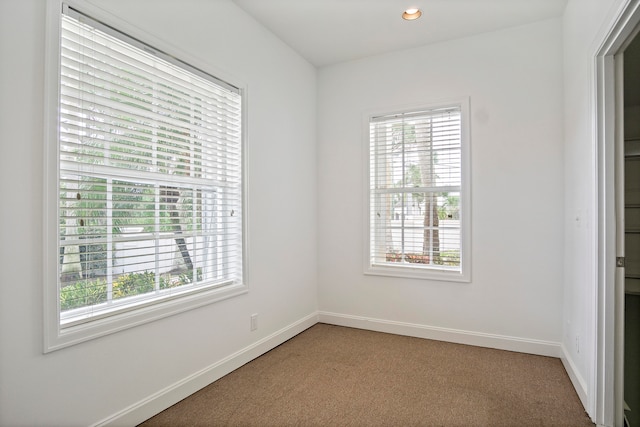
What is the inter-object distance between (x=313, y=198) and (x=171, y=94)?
6.21 ft

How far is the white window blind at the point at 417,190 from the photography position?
3.30 meters

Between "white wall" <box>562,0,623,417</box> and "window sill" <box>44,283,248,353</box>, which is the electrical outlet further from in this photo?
"white wall" <box>562,0,623,417</box>

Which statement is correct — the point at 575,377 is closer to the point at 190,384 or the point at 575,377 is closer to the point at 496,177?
Result: the point at 496,177

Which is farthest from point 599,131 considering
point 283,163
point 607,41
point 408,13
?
point 283,163

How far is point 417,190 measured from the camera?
11.3 ft

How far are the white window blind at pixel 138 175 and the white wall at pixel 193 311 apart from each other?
5.5 inches

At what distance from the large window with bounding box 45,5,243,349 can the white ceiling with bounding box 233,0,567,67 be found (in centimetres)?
78

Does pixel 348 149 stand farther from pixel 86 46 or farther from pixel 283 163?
pixel 86 46

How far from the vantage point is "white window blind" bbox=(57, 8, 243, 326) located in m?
1.74

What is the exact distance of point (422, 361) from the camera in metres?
2.83

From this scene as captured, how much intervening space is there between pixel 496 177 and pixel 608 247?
1278mm

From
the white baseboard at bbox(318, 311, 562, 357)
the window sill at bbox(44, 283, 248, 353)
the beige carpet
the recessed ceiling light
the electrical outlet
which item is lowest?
the beige carpet

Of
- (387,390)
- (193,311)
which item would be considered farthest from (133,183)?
(387,390)

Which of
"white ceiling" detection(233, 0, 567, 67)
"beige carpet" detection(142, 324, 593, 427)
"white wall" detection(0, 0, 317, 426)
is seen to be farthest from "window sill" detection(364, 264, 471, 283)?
"white ceiling" detection(233, 0, 567, 67)
